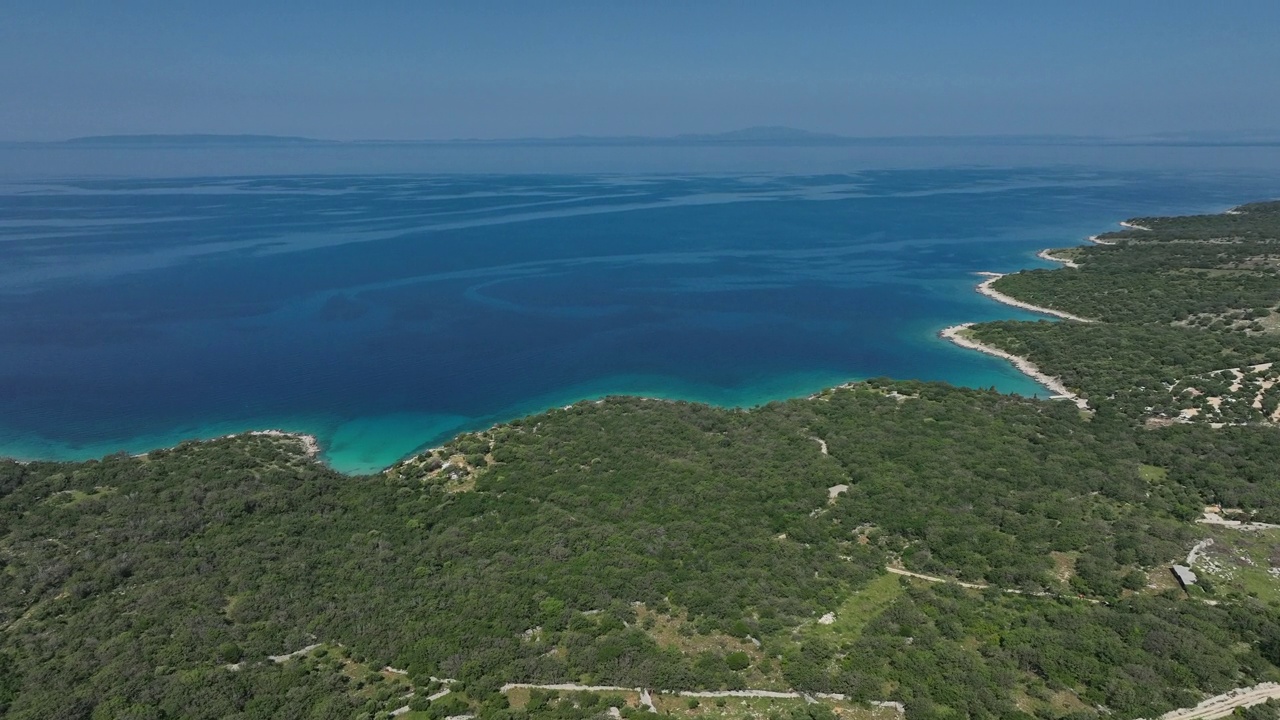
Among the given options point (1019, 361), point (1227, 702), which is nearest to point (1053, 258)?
point (1019, 361)

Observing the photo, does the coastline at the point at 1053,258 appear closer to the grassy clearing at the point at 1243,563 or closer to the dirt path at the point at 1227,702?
the grassy clearing at the point at 1243,563

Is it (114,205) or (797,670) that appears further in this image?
(114,205)

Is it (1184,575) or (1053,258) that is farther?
(1053,258)

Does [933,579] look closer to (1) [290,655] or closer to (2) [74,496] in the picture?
(1) [290,655]

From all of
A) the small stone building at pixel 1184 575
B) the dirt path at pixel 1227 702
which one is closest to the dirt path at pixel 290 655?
the dirt path at pixel 1227 702

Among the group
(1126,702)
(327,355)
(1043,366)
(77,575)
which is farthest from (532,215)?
(1126,702)

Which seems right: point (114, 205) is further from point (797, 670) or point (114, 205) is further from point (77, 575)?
point (797, 670)
